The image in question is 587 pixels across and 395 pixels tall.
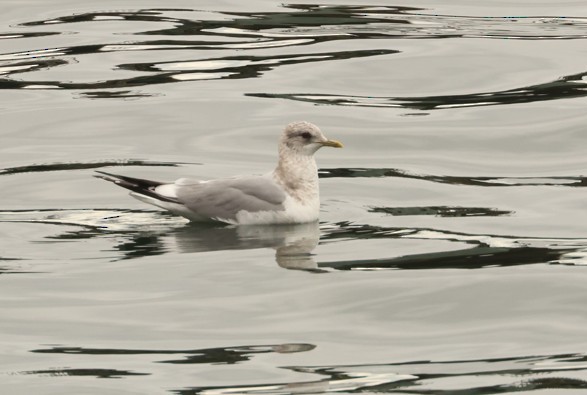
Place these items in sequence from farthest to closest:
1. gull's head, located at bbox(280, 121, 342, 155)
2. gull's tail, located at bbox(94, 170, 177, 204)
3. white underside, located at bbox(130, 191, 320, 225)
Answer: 1. gull's head, located at bbox(280, 121, 342, 155)
2. gull's tail, located at bbox(94, 170, 177, 204)
3. white underside, located at bbox(130, 191, 320, 225)

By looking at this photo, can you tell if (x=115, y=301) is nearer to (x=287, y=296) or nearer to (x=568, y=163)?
(x=287, y=296)

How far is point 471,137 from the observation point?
62.6 feet

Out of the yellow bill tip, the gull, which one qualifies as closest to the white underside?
the gull

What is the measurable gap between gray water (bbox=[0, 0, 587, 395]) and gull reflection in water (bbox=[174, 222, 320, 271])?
34 millimetres

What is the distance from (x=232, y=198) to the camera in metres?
14.7

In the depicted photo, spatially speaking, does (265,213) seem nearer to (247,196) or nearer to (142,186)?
(247,196)

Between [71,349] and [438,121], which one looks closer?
[71,349]

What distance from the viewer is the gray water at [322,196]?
1059cm

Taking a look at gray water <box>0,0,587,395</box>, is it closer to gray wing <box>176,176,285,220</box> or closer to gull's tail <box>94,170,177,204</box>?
gray wing <box>176,176,285,220</box>

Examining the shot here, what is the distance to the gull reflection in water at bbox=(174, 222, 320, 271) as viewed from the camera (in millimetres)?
13625

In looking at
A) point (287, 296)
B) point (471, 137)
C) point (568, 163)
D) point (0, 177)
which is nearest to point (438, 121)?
point (471, 137)

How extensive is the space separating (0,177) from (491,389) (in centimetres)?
849

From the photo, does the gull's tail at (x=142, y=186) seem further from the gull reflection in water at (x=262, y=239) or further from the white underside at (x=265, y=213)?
the gull reflection in water at (x=262, y=239)

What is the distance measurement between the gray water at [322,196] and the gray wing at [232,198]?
188 mm
